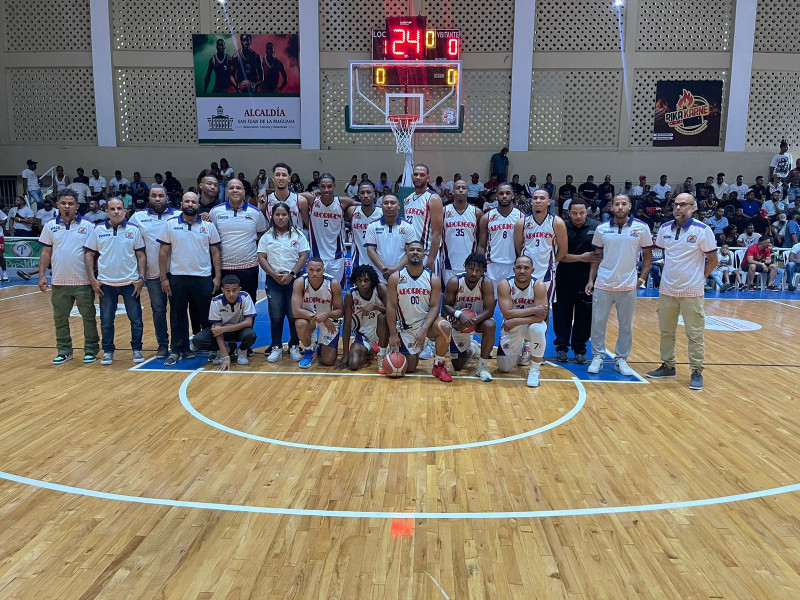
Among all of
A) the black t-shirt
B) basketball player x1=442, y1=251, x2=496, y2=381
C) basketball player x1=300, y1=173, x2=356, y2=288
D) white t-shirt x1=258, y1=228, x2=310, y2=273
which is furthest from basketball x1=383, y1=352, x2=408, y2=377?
the black t-shirt

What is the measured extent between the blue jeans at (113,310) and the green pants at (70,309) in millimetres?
119

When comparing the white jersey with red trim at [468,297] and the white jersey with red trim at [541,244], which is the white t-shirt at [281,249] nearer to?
the white jersey with red trim at [468,297]

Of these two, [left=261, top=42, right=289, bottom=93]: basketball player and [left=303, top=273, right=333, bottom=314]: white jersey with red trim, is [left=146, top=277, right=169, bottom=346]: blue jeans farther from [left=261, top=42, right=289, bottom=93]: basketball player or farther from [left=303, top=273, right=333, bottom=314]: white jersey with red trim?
[left=261, top=42, right=289, bottom=93]: basketball player

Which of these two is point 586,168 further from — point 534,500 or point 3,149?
point 3,149

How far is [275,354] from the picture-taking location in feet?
22.9

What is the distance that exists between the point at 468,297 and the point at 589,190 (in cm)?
1227

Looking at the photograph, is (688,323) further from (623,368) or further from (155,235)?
(155,235)

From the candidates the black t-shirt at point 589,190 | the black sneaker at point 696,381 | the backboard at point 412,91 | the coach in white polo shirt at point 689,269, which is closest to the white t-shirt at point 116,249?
the coach in white polo shirt at point 689,269

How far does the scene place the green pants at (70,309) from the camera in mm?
6578

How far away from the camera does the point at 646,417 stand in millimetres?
5277

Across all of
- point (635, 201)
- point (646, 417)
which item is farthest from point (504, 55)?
point (646, 417)

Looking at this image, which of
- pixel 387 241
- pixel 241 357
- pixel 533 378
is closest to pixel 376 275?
pixel 387 241

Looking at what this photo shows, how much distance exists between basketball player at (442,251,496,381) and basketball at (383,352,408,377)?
64 centimetres

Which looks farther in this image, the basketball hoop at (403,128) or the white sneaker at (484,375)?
the basketball hoop at (403,128)
